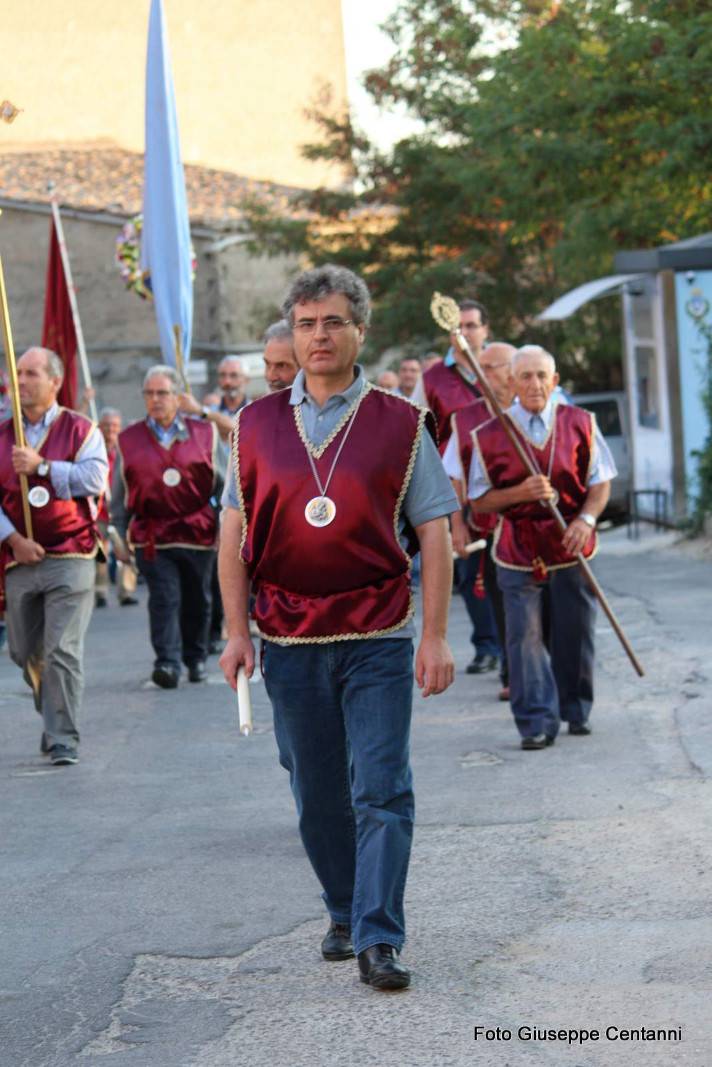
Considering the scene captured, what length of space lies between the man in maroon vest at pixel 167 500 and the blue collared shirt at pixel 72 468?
2.79m

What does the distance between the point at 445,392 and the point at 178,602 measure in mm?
2135

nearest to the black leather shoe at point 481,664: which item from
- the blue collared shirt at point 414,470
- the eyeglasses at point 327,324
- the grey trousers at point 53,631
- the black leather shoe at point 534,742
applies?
the black leather shoe at point 534,742

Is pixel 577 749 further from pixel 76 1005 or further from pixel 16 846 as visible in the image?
pixel 76 1005

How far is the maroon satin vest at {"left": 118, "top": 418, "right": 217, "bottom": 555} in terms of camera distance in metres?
12.4

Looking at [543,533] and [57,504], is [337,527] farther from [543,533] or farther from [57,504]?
[57,504]

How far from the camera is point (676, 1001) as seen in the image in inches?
192

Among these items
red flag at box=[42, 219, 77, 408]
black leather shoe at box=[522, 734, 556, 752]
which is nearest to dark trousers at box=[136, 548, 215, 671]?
black leather shoe at box=[522, 734, 556, 752]

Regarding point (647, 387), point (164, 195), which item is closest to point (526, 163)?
point (647, 387)

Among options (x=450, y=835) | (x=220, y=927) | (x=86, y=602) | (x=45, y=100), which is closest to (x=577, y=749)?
(x=450, y=835)

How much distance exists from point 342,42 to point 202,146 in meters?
4.61

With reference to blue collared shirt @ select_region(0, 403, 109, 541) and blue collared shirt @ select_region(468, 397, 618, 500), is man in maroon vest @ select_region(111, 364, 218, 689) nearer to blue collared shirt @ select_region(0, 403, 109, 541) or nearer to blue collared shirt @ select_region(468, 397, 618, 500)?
blue collared shirt @ select_region(0, 403, 109, 541)

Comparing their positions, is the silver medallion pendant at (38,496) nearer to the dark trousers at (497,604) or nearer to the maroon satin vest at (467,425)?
the maroon satin vest at (467,425)

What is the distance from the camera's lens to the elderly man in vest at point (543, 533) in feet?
29.2

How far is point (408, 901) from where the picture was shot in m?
6.13
